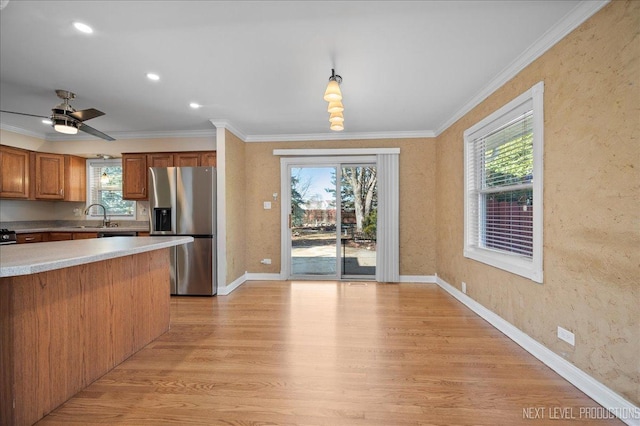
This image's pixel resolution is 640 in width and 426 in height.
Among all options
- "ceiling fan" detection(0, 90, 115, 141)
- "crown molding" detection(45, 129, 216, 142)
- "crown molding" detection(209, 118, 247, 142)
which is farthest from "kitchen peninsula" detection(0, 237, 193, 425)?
"crown molding" detection(45, 129, 216, 142)

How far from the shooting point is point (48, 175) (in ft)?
15.4

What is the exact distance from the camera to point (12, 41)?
2176 millimetres

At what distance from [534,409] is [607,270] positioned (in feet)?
3.15

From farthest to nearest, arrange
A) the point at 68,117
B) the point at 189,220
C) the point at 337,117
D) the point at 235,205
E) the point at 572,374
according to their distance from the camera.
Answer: the point at 235,205
the point at 189,220
the point at 68,117
the point at 337,117
the point at 572,374

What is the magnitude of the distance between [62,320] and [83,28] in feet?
6.75

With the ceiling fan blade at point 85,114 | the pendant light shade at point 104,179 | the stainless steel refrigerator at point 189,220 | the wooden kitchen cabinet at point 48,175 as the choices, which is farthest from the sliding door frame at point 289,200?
the wooden kitchen cabinet at point 48,175

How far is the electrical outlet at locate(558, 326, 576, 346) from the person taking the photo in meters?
1.96

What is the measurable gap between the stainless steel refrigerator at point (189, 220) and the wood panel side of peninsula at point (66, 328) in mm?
1473

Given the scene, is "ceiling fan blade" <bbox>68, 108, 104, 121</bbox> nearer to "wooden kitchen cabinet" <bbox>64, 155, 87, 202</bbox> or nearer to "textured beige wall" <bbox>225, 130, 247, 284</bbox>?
"textured beige wall" <bbox>225, 130, 247, 284</bbox>

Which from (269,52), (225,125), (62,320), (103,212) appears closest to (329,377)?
(62,320)

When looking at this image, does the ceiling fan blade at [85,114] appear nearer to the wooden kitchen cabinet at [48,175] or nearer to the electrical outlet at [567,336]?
the wooden kitchen cabinet at [48,175]

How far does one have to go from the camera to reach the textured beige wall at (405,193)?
4.73 m

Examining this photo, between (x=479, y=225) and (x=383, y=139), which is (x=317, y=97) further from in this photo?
(x=479, y=225)

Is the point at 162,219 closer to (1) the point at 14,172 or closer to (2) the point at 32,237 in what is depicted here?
(2) the point at 32,237
